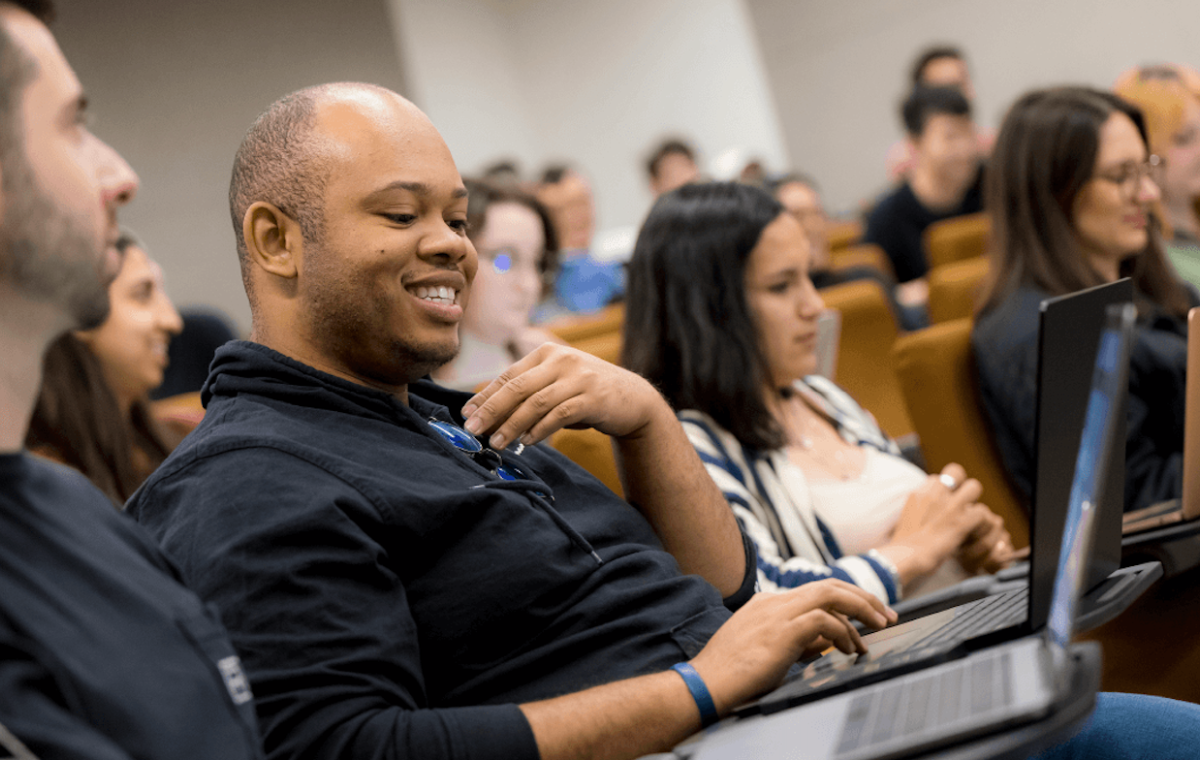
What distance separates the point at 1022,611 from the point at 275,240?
857mm

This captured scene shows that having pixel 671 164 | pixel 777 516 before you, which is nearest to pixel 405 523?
Result: pixel 777 516

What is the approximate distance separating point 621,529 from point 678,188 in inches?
32.1

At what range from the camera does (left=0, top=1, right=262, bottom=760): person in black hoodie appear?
60 centimetres

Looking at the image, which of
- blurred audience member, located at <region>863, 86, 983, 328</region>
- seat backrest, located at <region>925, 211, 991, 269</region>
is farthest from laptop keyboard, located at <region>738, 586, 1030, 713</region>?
blurred audience member, located at <region>863, 86, 983, 328</region>

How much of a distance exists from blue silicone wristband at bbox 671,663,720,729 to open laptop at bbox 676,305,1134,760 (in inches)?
2.9

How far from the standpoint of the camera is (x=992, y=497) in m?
2.05

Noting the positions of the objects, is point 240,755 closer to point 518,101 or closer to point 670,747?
point 670,747

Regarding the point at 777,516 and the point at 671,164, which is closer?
the point at 777,516

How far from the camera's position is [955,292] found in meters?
2.71

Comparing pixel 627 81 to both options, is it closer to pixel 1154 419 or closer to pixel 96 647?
pixel 1154 419

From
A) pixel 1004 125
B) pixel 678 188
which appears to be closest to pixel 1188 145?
pixel 1004 125

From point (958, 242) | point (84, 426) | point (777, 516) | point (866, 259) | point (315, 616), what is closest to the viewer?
point (315, 616)

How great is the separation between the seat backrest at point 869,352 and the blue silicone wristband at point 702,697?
6.51 ft

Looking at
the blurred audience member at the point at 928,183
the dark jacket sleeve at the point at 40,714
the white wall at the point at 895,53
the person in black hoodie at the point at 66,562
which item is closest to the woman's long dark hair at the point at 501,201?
the person in black hoodie at the point at 66,562
